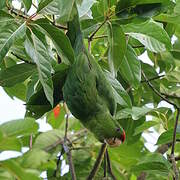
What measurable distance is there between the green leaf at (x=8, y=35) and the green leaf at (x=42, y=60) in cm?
5

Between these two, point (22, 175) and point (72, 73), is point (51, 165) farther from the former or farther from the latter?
point (72, 73)

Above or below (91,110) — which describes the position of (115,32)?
above

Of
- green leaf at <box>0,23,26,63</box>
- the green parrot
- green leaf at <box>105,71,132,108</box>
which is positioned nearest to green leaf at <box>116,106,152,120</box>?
green leaf at <box>105,71,132,108</box>

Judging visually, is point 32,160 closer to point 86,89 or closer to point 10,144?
point 10,144

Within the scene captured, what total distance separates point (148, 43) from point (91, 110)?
11.0 inches

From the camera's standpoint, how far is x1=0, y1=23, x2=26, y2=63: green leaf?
1.16 m

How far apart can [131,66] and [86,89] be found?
12.4 inches

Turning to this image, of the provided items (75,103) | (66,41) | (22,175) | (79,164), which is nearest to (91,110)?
(75,103)

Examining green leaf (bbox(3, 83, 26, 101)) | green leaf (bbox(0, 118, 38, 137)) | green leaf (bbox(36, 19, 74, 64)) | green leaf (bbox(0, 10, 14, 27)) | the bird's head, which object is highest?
green leaf (bbox(0, 10, 14, 27))

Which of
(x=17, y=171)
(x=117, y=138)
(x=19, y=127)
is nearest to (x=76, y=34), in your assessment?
(x=117, y=138)

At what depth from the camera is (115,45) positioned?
1.31 m

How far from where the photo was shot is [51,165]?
92 cm

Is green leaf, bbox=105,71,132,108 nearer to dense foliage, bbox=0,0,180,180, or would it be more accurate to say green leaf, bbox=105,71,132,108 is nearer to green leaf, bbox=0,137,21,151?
dense foliage, bbox=0,0,180,180

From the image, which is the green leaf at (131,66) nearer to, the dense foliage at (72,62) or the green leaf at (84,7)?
the dense foliage at (72,62)
